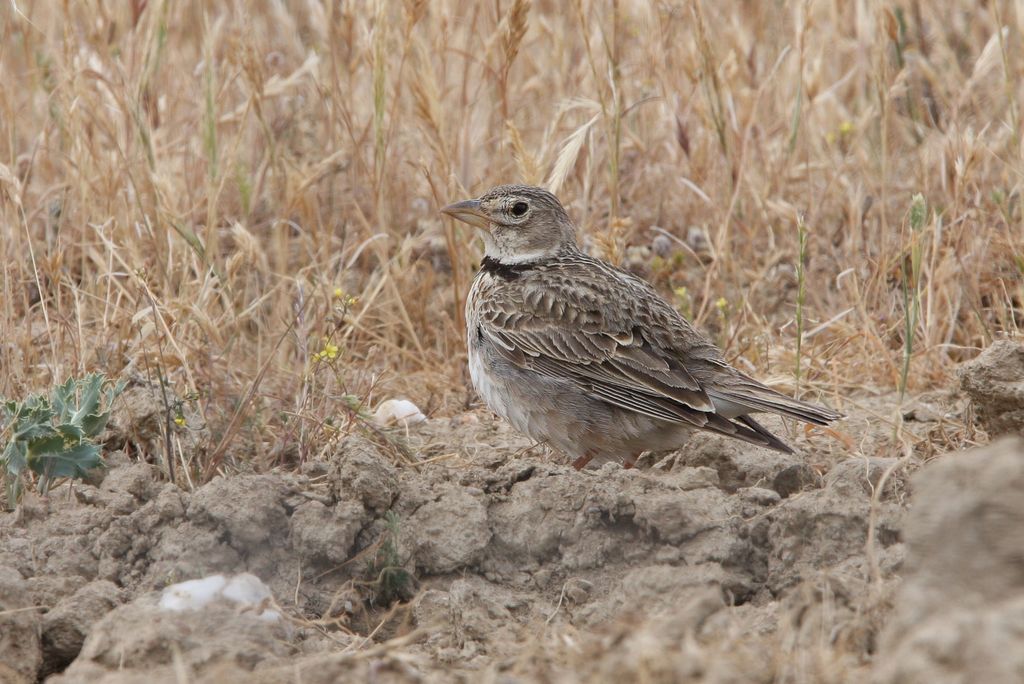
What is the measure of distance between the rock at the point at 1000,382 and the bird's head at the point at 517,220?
1880 mm

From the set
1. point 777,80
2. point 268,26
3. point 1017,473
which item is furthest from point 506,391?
point 268,26

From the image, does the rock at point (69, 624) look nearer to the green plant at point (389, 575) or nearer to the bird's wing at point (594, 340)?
the green plant at point (389, 575)

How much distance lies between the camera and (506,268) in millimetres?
5727

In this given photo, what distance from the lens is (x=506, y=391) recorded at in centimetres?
519

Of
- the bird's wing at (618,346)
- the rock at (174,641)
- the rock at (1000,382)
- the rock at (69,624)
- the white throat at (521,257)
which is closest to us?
the rock at (174,641)

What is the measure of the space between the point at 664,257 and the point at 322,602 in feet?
11.6

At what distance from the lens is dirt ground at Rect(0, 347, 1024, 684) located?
2922 millimetres

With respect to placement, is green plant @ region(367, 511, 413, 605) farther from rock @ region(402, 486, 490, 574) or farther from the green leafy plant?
the green leafy plant

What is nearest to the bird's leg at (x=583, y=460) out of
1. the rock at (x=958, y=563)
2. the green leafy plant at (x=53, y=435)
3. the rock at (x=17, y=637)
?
the green leafy plant at (x=53, y=435)

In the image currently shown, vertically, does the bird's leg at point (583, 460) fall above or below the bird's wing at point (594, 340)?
below

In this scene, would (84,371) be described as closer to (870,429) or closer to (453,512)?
(453,512)

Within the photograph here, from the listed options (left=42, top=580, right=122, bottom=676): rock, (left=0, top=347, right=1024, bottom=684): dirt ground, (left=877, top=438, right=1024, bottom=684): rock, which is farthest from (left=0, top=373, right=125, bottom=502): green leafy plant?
(left=877, top=438, right=1024, bottom=684): rock

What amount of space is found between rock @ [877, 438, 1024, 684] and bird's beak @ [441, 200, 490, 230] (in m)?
3.31

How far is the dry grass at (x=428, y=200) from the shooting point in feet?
17.7
